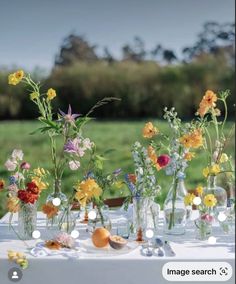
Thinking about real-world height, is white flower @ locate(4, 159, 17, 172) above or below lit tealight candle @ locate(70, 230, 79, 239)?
above

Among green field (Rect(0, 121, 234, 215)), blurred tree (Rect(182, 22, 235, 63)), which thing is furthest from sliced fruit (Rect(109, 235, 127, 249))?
green field (Rect(0, 121, 234, 215))

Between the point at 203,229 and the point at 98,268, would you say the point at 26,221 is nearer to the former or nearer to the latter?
the point at 98,268

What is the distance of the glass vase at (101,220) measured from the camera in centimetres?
114

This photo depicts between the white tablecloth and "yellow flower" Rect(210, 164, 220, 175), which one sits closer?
the white tablecloth

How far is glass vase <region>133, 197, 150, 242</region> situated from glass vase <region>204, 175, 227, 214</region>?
0.13m

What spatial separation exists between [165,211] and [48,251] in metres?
0.26

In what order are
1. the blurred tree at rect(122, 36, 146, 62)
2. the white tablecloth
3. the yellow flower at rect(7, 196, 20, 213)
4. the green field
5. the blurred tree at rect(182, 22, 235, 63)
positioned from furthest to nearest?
the blurred tree at rect(122, 36, 146, 62) → the green field → the blurred tree at rect(182, 22, 235, 63) → the yellow flower at rect(7, 196, 20, 213) → the white tablecloth

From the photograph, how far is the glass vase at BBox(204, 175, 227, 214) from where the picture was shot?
1146 millimetres

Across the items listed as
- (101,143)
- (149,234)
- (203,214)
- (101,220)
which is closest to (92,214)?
(101,220)

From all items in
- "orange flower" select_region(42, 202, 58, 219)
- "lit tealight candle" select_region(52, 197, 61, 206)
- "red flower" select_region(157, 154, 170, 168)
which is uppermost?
"red flower" select_region(157, 154, 170, 168)

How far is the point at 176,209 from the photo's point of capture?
3.76 feet

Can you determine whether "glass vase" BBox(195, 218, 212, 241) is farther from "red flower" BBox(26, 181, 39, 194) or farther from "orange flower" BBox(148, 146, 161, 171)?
"red flower" BBox(26, 181, 39, 194)

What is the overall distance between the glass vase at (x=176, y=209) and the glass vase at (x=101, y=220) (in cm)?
12

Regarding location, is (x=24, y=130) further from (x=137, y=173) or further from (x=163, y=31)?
(x=137, y=173)
